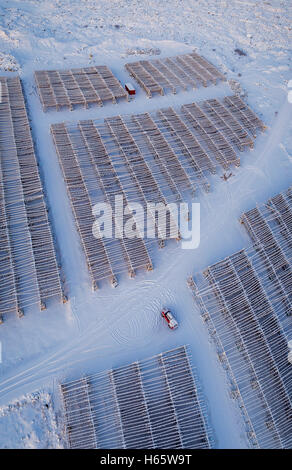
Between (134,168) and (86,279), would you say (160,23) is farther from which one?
(86,279)

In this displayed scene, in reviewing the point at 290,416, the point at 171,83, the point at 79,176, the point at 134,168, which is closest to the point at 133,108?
the point at 171,83

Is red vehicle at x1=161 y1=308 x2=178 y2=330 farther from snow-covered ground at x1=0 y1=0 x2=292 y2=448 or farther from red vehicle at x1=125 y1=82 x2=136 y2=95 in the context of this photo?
red vehicle at x1=125 y1=82 x2=136 y2=95

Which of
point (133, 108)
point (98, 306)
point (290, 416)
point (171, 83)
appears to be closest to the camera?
point (290, 416)

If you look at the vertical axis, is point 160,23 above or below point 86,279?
above

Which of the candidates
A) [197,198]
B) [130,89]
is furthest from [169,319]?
[130,89]

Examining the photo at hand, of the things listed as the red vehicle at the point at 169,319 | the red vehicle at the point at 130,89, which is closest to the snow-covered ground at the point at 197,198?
the red vehicle at the point at 169,319

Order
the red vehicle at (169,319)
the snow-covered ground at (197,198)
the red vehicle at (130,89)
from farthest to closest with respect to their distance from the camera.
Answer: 1. the red vehicle at (130,89)
2. the red vehicle at (169,319)
3. the snow-covered ground at (197,198)

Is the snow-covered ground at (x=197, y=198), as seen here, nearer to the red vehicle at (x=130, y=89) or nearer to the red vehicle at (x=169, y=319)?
the red vehicle at (x=169, y=319)
